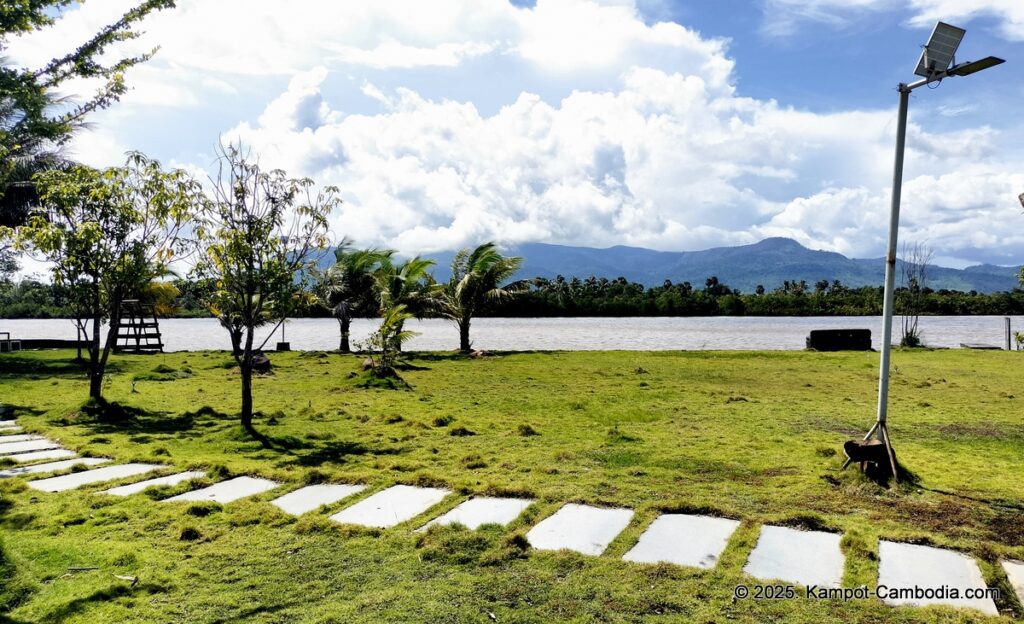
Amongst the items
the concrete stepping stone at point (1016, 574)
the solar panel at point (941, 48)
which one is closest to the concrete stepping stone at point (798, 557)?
the concrete stepping stone at point (1016, 574)

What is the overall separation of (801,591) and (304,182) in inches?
327

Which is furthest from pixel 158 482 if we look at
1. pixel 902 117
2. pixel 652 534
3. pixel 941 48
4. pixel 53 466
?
pixel 941 48

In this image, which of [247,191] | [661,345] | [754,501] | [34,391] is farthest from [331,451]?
[661,345]

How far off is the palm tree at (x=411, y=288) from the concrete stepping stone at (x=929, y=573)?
2103cm

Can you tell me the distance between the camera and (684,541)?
446 centimetres

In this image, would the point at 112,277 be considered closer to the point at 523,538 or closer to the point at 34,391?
the point at 34,391

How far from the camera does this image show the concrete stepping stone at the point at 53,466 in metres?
6.59

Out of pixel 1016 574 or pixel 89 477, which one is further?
pixel 89 477

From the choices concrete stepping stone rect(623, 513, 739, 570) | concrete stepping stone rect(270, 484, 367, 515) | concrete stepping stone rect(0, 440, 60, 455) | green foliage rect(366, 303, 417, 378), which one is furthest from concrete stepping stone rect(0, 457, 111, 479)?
green foliage rect(366, 303, 417, 378)

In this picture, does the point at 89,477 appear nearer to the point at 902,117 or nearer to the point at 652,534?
the point at 652,534

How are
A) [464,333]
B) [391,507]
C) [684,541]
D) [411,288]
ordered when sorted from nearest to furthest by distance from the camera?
1. [684,541]
2. [391,507]
3. [411,288]
4. [464,333]

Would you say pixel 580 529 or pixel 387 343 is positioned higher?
pixel 387 343

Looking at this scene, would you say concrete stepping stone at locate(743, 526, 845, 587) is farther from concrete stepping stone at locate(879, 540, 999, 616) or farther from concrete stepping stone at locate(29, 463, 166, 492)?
concrete stepping stone at locate(29, 463, 166, 492)

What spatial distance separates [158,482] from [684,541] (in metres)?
5.08
